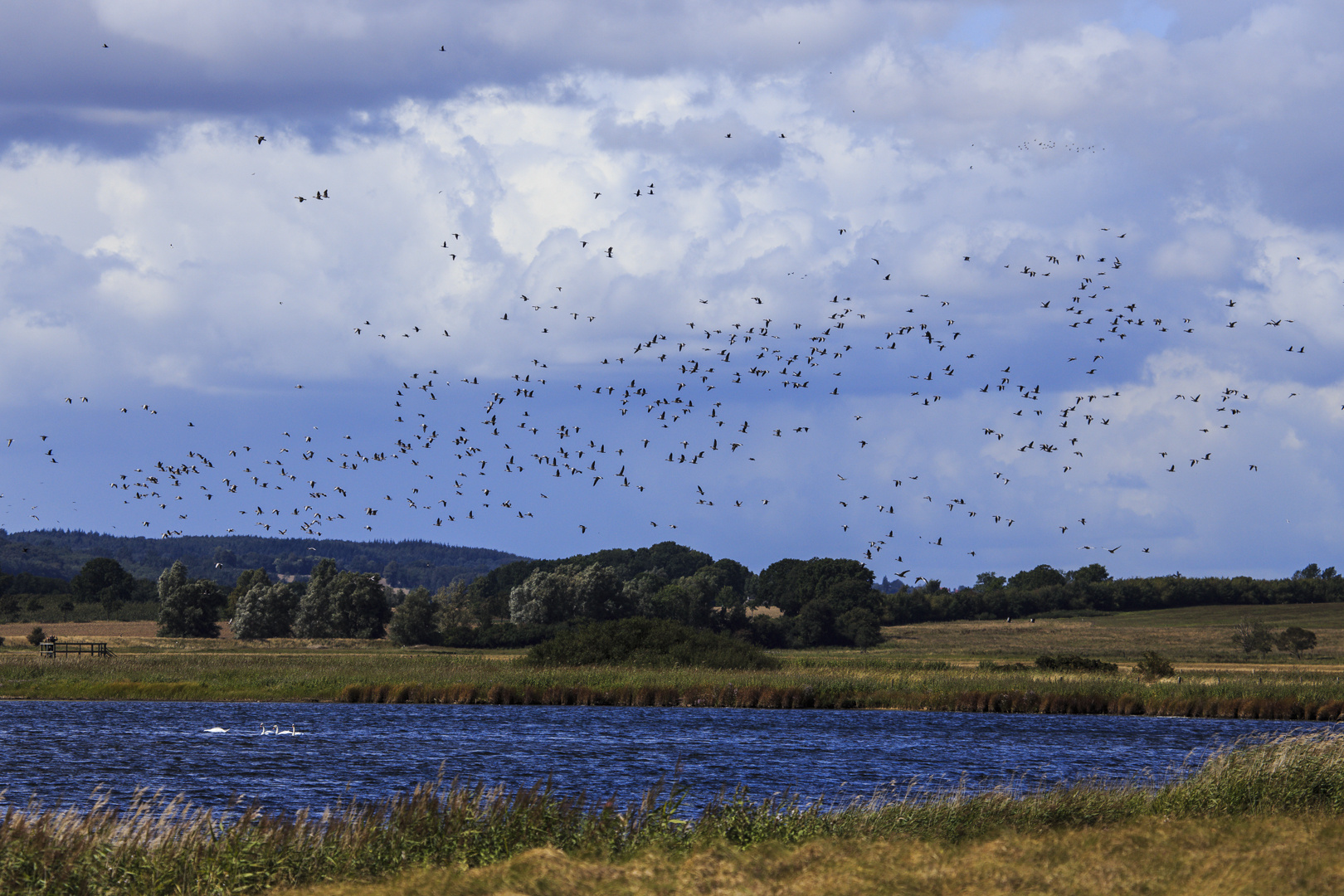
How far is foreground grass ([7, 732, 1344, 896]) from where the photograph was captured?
800 inches

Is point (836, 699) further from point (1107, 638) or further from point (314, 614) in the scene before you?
point (314, 614)

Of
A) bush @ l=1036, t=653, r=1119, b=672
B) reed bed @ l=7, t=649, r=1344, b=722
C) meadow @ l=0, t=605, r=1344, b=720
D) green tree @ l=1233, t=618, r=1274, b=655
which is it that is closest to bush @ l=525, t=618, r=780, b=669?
meadow @ l=0, t=605, r=1344, b=720

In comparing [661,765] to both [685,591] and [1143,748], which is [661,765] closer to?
[1143,748]

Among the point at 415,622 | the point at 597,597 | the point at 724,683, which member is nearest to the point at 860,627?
the point at 597,597

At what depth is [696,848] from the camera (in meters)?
23.7

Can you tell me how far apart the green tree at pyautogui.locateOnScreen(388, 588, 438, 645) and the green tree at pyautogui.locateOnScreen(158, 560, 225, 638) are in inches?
1128

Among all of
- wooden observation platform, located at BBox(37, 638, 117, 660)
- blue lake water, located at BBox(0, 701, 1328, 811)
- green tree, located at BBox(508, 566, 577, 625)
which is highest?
green tree, located at BBox(508, 566, 577, 625)

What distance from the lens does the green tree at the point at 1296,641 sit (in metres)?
140

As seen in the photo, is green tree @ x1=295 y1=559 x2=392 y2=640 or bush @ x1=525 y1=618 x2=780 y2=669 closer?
bush @ x1=525 y1=618 x2=780 y2=669

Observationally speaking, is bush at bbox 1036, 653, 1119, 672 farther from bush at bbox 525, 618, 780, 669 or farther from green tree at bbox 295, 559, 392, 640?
green tree at bbox 295, 559, 392, 640

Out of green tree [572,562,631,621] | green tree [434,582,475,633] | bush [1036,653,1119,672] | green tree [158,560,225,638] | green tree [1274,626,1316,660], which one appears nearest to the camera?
bush [1036,653,1119,672]

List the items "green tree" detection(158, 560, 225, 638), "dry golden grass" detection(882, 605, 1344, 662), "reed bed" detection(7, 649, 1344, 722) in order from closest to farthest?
"reed bed" detection(7, 649, 1344, 722)
"dry golden grass" detection(882, 605, 1344, 662)
"green tree" detection(158, 560, 225, 638)

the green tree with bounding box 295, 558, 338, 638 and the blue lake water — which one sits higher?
the green tree with bounding box 295, 558, 338, 638

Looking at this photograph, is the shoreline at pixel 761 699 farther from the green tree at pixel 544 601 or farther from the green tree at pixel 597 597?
the green tree at pixel 597 597
